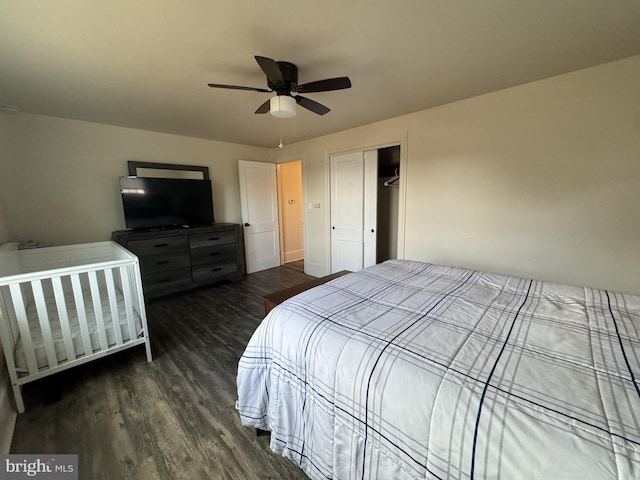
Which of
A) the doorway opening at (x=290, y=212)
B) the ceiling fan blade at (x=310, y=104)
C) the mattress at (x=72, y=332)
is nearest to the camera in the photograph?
the mattress at (x=72, y=332)

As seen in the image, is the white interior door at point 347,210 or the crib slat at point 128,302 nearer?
the crib slat at point 128,302

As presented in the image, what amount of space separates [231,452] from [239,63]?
8.43 feet

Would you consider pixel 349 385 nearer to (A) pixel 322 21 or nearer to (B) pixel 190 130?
(A) pixel 322 21

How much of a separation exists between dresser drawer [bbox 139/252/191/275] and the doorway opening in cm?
201

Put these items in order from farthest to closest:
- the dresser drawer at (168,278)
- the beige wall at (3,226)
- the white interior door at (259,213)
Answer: the white interior door at (259,213) < the dresser drawer at (168,278) < the beige wall at (3,226)

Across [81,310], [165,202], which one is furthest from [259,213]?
[81,310]

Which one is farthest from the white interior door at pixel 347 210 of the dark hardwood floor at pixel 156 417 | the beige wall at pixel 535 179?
the dark hardwood floor at pixel 156 417

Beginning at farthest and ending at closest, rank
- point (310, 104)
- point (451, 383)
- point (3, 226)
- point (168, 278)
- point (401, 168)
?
1. point (168, 278)
2. point (401, 168)
3. point (3, 226)
4. point (310, 104)
5. point (451, 383)

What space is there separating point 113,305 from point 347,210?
9.85ft

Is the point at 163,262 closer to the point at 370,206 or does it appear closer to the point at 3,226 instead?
the point at 3,226

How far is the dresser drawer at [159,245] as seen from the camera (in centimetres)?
316

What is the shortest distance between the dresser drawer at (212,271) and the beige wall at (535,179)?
2715mm

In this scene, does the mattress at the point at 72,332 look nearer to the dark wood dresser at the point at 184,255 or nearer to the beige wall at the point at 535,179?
the dark wood dresser at the point at 184,255

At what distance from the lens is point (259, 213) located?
4695 millimetres
